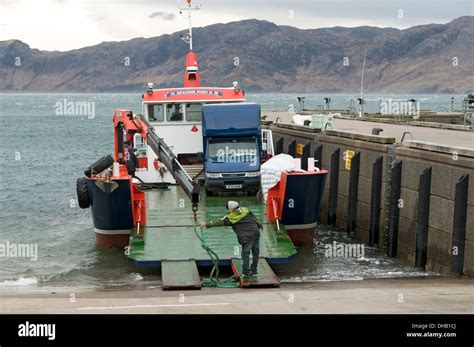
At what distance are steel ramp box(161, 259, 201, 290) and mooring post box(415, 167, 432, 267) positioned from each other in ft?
17.6

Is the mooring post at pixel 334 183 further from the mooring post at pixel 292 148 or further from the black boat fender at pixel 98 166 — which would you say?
the black boat fender at pixel 98 166

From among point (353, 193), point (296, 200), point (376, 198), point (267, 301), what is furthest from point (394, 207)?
point (267, 301)

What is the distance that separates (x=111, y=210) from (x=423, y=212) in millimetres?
7644

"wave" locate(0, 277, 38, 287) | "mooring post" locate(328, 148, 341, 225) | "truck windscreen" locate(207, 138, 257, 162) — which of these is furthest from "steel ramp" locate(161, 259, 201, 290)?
"mooring post" locate(328, 148, 341, 225)

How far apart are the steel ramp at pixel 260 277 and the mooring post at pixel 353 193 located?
21.8 feet

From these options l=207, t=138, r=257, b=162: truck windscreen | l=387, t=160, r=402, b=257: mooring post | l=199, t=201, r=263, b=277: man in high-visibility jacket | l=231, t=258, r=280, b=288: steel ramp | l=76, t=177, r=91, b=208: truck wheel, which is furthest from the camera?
l=207, t=138, r=257, b=162: truck windscreen

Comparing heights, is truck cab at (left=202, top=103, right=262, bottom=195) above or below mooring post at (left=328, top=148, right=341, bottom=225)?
above

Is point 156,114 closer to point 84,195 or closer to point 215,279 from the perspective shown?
point 84,195

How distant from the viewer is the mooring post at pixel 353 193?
23250 mm

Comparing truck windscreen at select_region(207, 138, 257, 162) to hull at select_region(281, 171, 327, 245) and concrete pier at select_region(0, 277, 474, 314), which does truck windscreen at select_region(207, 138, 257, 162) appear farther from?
concrete pier at select_region(0, 277, 474, 314)

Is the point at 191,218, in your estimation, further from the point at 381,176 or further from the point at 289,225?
the point at 381,176

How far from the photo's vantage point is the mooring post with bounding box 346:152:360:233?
23250 mm

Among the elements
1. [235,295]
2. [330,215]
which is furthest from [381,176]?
[235,295]

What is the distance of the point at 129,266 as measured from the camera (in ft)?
66.2
